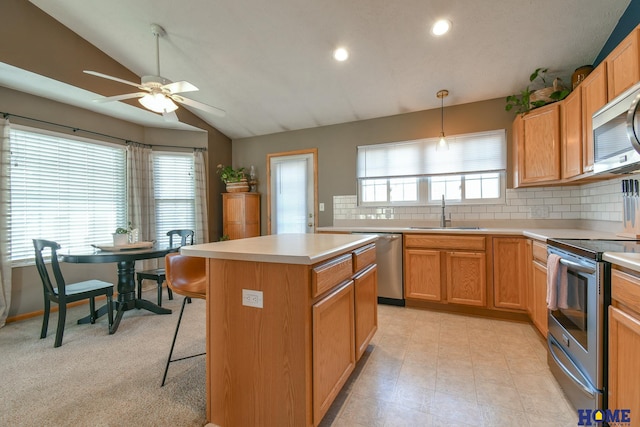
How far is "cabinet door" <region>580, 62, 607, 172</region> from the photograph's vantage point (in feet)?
6.55

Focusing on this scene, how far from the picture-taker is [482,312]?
116 inches

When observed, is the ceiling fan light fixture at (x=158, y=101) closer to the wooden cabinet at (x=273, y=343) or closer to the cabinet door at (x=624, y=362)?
the wooden cabinet at (x=273, y=343)

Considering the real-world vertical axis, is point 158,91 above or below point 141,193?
above

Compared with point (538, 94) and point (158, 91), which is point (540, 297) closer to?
point (538, 94)

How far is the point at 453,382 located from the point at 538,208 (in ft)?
7.91

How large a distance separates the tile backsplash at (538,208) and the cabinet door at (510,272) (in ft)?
2.30

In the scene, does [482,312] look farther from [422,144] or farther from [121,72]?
[121,72]

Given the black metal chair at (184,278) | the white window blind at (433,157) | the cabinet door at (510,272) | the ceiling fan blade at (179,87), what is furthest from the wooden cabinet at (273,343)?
the white window blind at (433,157)

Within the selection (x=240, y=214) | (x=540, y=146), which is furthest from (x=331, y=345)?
(x=240, y=214)

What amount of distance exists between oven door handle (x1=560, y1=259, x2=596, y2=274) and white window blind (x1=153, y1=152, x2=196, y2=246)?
14.7 feet

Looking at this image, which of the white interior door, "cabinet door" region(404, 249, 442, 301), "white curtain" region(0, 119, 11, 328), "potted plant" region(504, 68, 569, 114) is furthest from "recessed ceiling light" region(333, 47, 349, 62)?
"white curtain" region(0, 119, 11, 328)

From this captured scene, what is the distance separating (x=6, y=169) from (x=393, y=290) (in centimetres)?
436

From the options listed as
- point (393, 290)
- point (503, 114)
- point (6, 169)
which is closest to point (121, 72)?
point (6, 169)

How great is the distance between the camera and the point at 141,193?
411 cm
